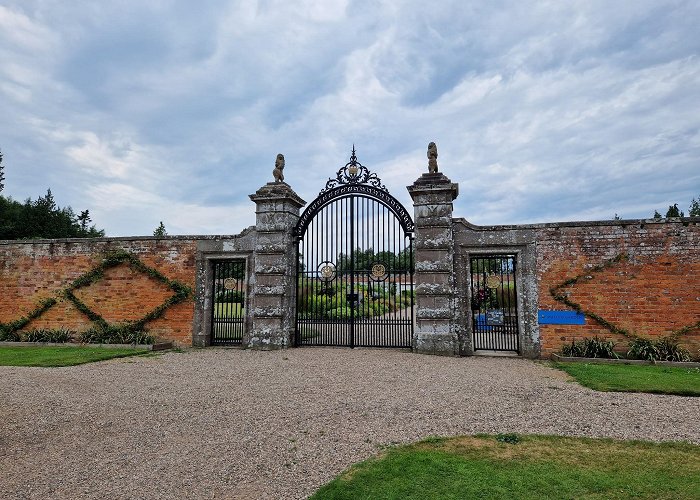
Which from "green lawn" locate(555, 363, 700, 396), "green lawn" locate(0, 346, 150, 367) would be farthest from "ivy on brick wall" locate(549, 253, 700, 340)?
"green lawn" locate(0, 346, 150, 367)

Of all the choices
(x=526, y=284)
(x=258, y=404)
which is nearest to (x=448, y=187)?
(x=526, y=284)

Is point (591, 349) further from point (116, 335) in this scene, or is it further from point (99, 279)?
point (99, 279)

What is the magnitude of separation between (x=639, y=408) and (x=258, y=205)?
9.22 metres

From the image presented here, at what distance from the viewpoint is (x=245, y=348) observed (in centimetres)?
1099

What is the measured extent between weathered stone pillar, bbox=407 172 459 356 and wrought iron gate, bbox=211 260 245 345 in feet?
15.8

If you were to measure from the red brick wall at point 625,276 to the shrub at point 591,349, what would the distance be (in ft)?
0.52

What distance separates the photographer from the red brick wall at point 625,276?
29.6 feet

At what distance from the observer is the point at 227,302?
11586mm

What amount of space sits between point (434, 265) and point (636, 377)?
444 centimetres

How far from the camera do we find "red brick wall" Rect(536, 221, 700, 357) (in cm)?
903

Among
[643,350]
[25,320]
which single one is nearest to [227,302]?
[25,320]

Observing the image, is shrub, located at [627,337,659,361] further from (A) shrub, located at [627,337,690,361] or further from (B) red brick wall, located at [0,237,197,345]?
(B) red brick wall, located at [0,237,197,345]

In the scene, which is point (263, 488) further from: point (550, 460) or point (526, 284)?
point (526, 284)

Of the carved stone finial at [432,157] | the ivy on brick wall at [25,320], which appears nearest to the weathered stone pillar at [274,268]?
the carved stone finial at [432,157]
